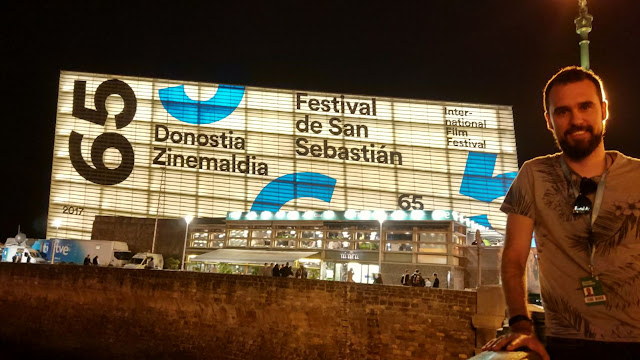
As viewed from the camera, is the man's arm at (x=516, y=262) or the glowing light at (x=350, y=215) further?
the glowing light at (x=350, y=215)

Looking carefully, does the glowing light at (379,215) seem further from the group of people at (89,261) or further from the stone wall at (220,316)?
the group of people at (89,261)

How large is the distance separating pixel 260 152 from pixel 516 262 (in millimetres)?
40345

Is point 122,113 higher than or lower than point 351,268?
higher

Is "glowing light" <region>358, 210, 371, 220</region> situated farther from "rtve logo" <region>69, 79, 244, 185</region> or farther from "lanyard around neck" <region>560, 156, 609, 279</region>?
"lanyard around neck" <region>560, 156, 609, 279</region>

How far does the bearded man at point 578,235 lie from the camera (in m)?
2.12

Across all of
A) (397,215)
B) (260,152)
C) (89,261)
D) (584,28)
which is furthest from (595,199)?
(260,152)

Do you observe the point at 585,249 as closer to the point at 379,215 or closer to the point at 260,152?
the point at 379,215

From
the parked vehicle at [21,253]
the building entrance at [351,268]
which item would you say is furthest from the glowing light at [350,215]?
the parked vehicle at [21,253]

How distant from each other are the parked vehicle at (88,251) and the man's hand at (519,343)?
34827mm

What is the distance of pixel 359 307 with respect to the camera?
1596cm

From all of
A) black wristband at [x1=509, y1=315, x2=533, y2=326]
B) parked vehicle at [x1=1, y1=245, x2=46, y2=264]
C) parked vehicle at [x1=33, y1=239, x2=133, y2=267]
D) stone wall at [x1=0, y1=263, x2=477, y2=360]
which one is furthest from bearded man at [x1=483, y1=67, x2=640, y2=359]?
parked vehicle at [x1=1, y1=245, x2=46, y2=264]

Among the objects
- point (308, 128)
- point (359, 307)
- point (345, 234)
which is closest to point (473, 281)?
point (345, 234)

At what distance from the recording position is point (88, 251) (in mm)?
33438

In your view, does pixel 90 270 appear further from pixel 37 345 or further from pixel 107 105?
pixel 107 105
